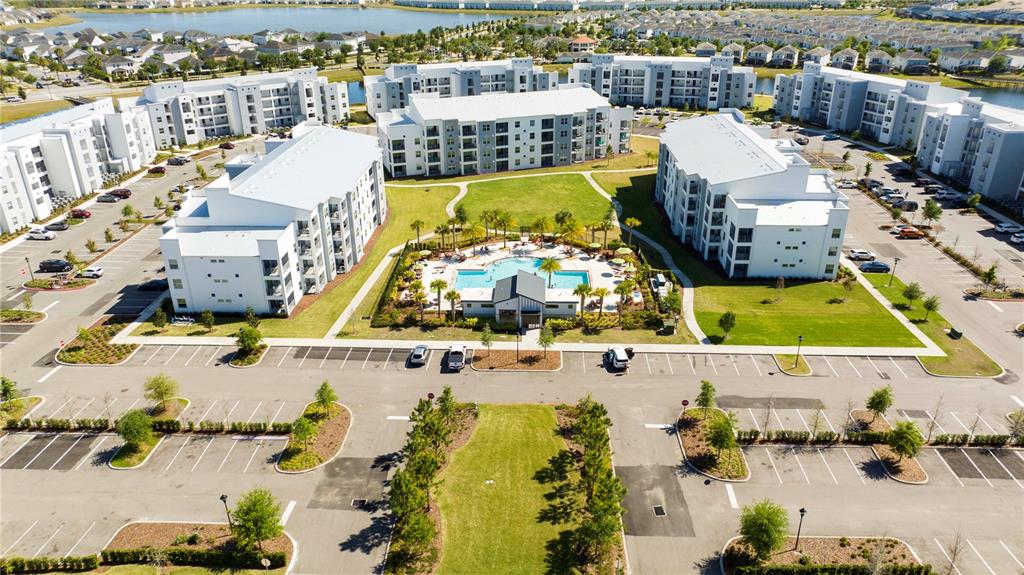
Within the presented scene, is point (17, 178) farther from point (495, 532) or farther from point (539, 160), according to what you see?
point (495, 532)

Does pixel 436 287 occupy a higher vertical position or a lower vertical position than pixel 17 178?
lower

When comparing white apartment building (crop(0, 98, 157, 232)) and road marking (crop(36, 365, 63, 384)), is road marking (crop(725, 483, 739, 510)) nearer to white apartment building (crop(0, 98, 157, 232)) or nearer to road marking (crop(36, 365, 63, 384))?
road marking (crop(36, 365, 63, 384))

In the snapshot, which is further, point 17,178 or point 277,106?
point 277,106

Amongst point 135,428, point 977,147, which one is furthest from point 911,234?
point 135,428

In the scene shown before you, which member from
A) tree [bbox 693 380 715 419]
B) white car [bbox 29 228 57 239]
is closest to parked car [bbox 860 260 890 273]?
tree [bbox 693 380 715 419]

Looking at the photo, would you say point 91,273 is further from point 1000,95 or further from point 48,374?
point 1000,95

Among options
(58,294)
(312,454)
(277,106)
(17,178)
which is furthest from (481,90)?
(312,454)

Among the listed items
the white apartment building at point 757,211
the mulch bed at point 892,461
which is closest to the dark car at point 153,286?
the white apartment building at point 757,211
